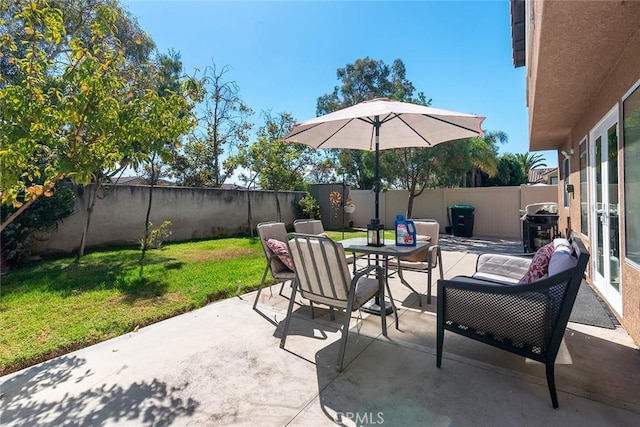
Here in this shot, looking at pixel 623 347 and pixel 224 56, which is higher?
pixel 224 56

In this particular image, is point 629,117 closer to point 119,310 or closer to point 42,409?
point 42,409

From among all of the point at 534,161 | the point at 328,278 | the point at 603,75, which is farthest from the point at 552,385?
the point at 534,161

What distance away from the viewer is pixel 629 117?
112 inches

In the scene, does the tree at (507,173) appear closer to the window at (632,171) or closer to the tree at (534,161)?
the tree at (534,161)

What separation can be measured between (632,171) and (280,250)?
3.64 m

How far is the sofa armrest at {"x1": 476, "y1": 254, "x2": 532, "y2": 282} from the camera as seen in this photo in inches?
135

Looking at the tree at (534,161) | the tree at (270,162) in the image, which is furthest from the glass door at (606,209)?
the tree at (534,161)

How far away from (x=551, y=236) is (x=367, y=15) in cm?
688

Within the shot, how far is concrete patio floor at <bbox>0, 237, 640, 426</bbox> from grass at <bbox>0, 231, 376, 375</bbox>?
303 mm

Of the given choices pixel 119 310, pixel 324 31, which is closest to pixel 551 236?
pixel 324 31

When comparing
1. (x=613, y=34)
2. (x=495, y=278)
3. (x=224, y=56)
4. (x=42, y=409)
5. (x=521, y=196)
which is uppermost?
(x=224, y=56)

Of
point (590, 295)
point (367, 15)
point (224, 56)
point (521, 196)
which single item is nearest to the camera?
point (590, 295)

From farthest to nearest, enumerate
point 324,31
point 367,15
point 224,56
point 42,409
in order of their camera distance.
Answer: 1. point 224,56
2. point 324,31
3. point 367,15
4. point 42,409

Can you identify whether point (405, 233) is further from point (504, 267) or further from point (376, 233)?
point (504, 267)
